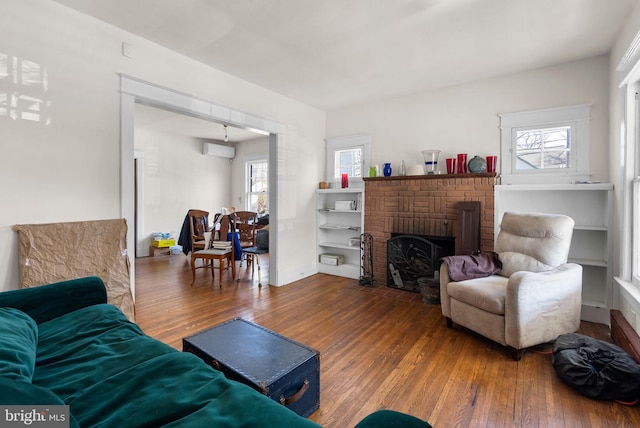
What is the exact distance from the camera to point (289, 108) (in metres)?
4.44

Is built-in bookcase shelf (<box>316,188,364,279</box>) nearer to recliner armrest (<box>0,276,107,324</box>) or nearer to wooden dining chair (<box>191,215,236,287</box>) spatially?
wooden dining chair (<box>191,215,236,287</box>)

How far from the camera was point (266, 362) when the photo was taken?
5.30ft

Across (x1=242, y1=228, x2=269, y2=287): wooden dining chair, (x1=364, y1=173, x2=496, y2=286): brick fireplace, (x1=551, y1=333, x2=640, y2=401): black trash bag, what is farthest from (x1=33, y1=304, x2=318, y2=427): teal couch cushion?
(x1=364, y1=173, x2=496, y2=286): brick fireplace

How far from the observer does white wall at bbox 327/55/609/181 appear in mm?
3184

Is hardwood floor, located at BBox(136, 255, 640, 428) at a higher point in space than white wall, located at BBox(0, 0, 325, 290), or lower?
lower

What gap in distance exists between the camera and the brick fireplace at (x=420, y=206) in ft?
11.9

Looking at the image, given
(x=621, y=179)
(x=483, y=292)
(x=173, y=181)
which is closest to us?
(x=483, y=292)

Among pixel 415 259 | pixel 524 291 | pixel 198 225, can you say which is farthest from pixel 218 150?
pixel 524 291

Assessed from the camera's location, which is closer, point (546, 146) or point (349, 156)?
point (546, 146)

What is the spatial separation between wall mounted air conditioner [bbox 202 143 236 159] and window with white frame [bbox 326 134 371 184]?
12.0ft

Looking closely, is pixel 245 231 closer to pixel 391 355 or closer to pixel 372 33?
pixel 391 355

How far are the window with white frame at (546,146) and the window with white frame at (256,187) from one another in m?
5.46

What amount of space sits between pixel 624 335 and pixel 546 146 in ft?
6.78

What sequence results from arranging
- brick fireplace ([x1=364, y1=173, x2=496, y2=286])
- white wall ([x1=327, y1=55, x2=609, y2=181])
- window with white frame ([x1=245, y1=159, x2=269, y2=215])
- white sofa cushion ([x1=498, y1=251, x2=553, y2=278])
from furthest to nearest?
1. window with white frame ([x1=245, y1=159, x2=269, y2=215])
2. brick fireplace ([x1=364, y1=173, x2=496, y2=286])
3. white wall ([x1=327, y1=55, x2=609, y2=181])
4. white sofa cushion ([x1=498, y1=251, x2=553, y2=278])
